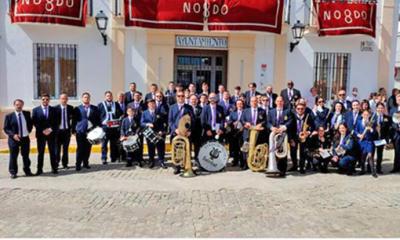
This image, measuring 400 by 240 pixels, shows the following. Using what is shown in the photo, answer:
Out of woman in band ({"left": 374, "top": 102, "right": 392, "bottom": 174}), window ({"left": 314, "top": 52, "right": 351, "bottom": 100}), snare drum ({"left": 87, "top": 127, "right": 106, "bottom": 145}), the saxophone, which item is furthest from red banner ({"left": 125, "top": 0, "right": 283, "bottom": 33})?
woman in band ({"left": 374, "top": 102, "right": 392, "bottom": 174})

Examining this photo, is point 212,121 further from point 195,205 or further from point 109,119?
point 195,205

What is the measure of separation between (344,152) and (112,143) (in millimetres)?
5728

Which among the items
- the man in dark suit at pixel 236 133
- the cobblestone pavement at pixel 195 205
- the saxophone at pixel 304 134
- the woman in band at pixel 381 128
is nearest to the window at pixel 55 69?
the cobblestone pavement at pixel 195 205

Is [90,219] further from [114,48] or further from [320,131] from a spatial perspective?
[114,48]

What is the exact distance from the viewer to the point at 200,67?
15555 mm

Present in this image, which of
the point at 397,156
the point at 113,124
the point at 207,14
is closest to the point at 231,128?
the point at 113,124

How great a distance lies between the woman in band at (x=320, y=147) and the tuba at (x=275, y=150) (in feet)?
3.09

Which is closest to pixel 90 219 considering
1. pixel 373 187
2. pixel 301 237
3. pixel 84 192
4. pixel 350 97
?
pixel 84 192

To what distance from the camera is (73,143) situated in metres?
13.3

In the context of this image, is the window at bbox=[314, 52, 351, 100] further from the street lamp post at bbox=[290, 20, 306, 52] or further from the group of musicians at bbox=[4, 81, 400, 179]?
the group of musicians at bbox=[4, 81, 400, 179]

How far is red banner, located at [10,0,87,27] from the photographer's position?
43.4ft

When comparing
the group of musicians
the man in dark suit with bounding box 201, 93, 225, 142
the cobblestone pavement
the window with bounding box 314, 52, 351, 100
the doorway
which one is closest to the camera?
the cobblestone pavement

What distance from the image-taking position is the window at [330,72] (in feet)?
51.1

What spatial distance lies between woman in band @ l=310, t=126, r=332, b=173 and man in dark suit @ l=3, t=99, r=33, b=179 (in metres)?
6.60
